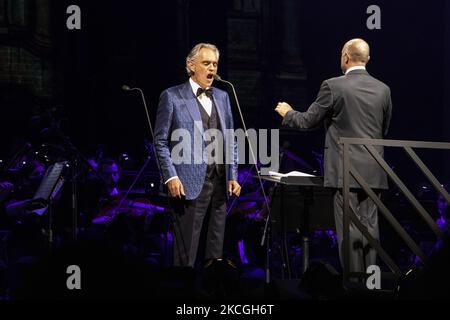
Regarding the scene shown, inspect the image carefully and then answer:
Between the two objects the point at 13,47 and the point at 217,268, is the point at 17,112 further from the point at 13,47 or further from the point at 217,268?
the point at 217,268

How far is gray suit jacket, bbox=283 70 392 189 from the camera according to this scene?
4473mm

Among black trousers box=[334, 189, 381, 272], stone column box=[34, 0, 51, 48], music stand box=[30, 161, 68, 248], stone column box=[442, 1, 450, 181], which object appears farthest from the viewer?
stone column box=[442, 1, 450, 181]

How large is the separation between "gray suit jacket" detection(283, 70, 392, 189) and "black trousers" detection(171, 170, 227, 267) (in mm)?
627

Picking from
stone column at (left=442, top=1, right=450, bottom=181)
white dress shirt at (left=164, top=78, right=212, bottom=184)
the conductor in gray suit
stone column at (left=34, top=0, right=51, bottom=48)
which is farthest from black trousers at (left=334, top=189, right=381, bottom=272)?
stone column at (left=34, top=0, right=51, bottom=48)

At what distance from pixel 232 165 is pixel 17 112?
6.04 meters

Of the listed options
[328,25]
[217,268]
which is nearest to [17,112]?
[328,25]

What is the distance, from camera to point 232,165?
4.49 metres

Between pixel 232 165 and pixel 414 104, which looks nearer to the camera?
pixel 232 165

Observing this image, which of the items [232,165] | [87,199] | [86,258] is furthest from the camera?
[87,199]

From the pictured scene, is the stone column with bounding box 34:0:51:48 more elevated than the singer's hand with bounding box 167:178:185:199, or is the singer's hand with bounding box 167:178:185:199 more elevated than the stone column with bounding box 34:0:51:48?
the stone column with bounding box 34:0:51:48

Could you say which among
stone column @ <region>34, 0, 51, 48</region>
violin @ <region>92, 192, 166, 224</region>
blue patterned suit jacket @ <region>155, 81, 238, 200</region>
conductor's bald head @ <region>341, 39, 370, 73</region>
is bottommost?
violin @ <region>92, 192, 166, 224</region>

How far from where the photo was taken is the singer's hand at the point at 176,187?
170 inches

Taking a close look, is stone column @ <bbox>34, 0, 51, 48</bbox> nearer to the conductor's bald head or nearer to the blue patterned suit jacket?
the blue patterned suit jacket

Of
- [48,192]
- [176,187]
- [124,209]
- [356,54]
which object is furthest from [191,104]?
[124,209]
